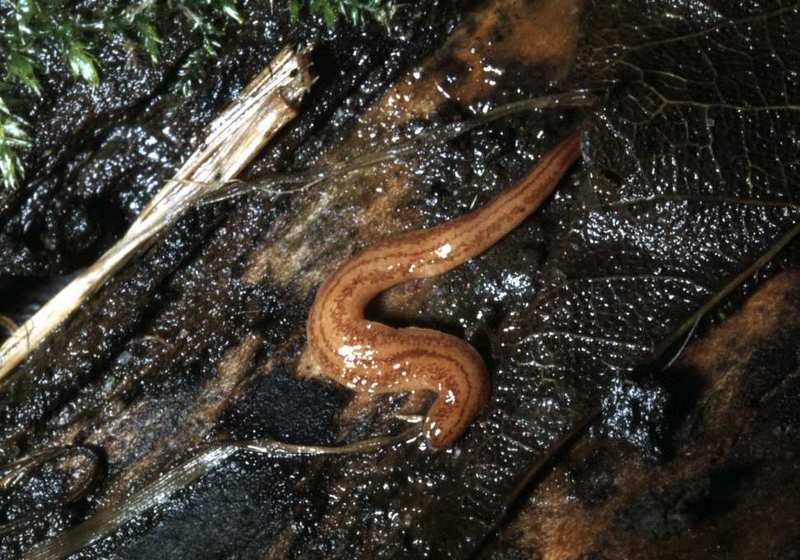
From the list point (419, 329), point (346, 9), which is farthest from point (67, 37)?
point (419, 329)

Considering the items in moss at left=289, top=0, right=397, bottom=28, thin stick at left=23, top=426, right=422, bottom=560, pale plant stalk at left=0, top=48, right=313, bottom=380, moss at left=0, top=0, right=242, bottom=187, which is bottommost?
thin stick at left=23, top=426, right=422, bottom=560

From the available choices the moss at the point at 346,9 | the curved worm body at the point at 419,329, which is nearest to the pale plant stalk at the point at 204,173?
the moss at the point at 346,9

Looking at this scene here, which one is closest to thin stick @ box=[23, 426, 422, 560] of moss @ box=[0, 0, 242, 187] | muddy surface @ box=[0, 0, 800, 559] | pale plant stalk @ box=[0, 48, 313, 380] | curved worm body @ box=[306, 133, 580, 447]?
muddy surface @ box=[0, 0, 800, 559]

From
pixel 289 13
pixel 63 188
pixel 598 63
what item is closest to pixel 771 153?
pixel 598 63

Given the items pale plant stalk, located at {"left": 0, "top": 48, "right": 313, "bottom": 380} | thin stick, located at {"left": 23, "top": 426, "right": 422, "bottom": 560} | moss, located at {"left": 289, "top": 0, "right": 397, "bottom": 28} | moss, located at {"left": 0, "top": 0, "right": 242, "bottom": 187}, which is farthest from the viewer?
thin stick, located at {"left": 23, "top": 426, "right": 422, "bottom": 560}

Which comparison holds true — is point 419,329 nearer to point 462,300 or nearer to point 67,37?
point 462,300

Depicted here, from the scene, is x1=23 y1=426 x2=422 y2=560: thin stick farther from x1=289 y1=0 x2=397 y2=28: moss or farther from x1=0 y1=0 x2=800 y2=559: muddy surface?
x1=289 y1=0 x2=397 y2=28: moss
